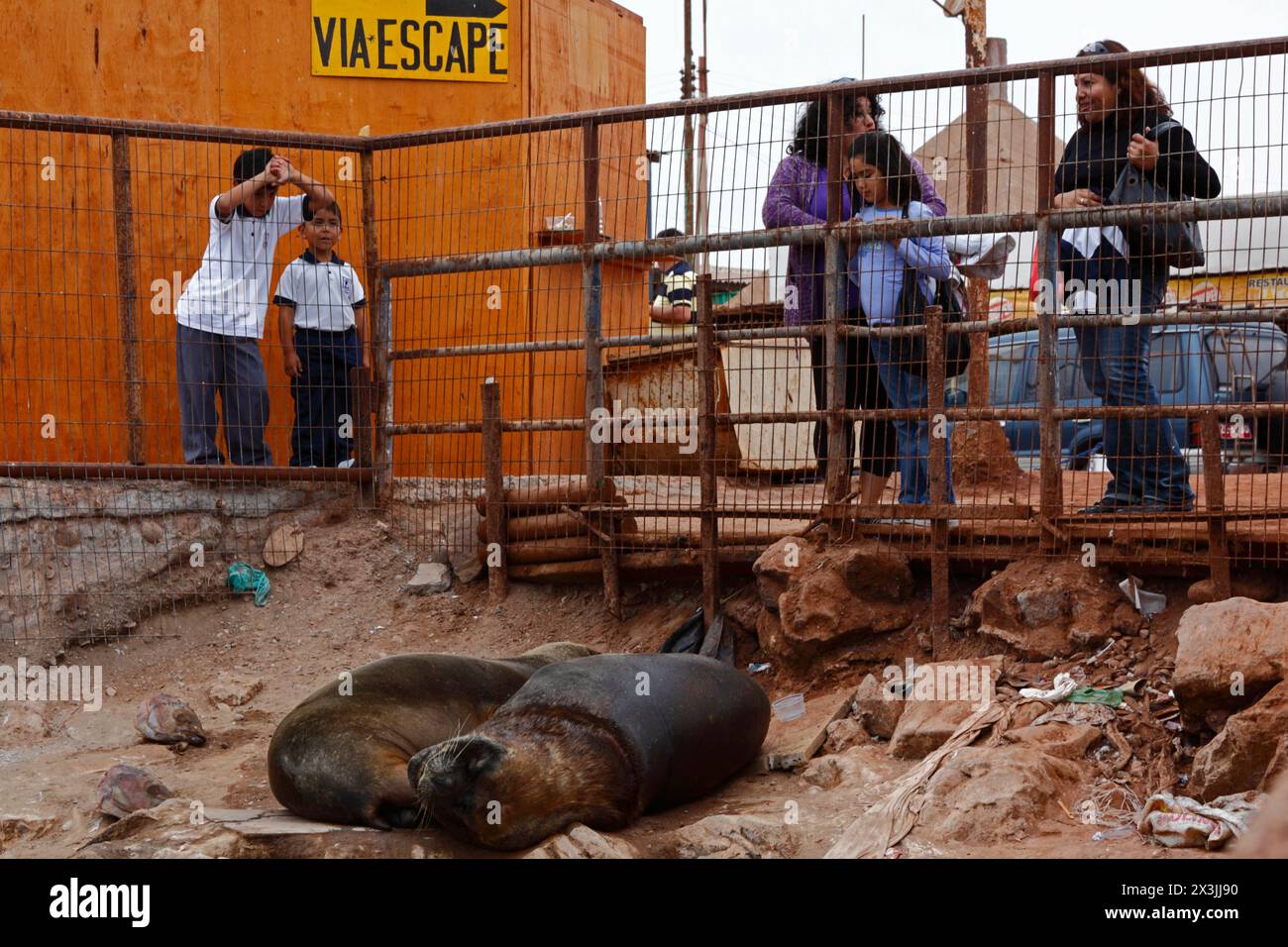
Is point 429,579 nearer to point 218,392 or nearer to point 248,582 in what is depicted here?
point 248,582

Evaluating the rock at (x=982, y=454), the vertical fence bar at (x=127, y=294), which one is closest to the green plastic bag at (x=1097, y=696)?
the rock at (x=982, y=454)

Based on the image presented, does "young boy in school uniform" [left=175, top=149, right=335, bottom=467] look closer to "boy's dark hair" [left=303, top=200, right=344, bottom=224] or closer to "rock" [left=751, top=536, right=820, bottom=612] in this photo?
"boy's dark hair" [left=303, top=200, right=344, bottom=224]

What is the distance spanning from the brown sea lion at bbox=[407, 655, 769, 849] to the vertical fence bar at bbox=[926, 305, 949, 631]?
3.73 ft

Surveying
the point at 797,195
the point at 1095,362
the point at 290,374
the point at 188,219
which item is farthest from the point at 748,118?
the point at 188,219

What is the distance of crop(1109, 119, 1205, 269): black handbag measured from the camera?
6672 mm

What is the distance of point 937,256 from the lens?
7270mm

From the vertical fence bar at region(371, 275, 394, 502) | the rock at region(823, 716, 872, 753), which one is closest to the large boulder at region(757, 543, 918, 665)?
the rock at region(823, 716, 872, 753)

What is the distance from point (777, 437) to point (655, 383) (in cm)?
157

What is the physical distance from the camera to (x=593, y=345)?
322 inches

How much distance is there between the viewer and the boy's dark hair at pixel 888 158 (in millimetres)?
7363

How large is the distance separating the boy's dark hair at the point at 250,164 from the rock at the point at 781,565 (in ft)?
13.6

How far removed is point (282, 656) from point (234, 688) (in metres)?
0.48

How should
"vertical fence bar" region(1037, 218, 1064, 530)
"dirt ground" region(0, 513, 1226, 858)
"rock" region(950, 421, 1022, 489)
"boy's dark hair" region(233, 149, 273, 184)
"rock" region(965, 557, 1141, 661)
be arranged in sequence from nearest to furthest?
1. "dirt ground" region(0, 513, 1226, 858)
2. "rock" region(965, 557, 1141, 661)
3. "vertical fence bar" region(1037, 218, 1064, 530)
4. "boy's dark hair" region(233, 149, 273, 184)
5. "rock" region(950, 421, 1022, 489)

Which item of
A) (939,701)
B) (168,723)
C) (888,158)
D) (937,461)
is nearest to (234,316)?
(168,723)
